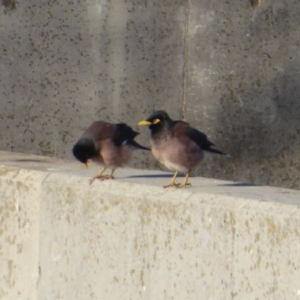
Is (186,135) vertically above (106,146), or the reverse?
(186,135)

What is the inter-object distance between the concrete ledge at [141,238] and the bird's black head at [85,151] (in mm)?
484

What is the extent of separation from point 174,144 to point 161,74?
184cm

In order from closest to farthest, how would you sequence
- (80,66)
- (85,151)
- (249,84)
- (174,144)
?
(174,144) < (85,151) < (249,84) < (80,66)

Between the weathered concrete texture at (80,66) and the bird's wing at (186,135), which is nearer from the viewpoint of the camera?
the bird's wing at (186,135)

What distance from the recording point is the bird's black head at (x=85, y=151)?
5953 millimetres

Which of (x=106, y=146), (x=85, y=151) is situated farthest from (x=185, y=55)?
(x=85, y=151)

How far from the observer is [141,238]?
4406 mm

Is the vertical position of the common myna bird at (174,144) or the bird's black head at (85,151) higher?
the common myna bird at (174,144)

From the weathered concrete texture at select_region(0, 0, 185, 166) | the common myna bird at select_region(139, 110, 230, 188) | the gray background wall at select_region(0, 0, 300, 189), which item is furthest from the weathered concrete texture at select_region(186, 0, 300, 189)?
the common myna bird at select_region(139, 110, 230, 188)

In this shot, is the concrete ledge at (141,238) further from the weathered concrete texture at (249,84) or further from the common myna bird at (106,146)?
the weathered concrete texture at (249,84)

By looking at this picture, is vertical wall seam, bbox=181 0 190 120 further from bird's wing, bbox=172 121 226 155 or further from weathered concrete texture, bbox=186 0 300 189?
bird's wing, bbox=172 121 226 155

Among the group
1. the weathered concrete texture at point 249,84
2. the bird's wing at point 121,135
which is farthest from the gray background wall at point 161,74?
the bird's wing at point 121,135

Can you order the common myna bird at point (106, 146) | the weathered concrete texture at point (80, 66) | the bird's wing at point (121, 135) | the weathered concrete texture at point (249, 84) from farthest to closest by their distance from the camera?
1. the weathered concrete texture at point (80, 66)
2. the weathered concrete texture at point (249, 84)
3. the bird's wing at point (121, 135)
4. the common myna bird at point (106, 146)

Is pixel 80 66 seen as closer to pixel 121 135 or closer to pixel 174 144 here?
pixel 121 135
